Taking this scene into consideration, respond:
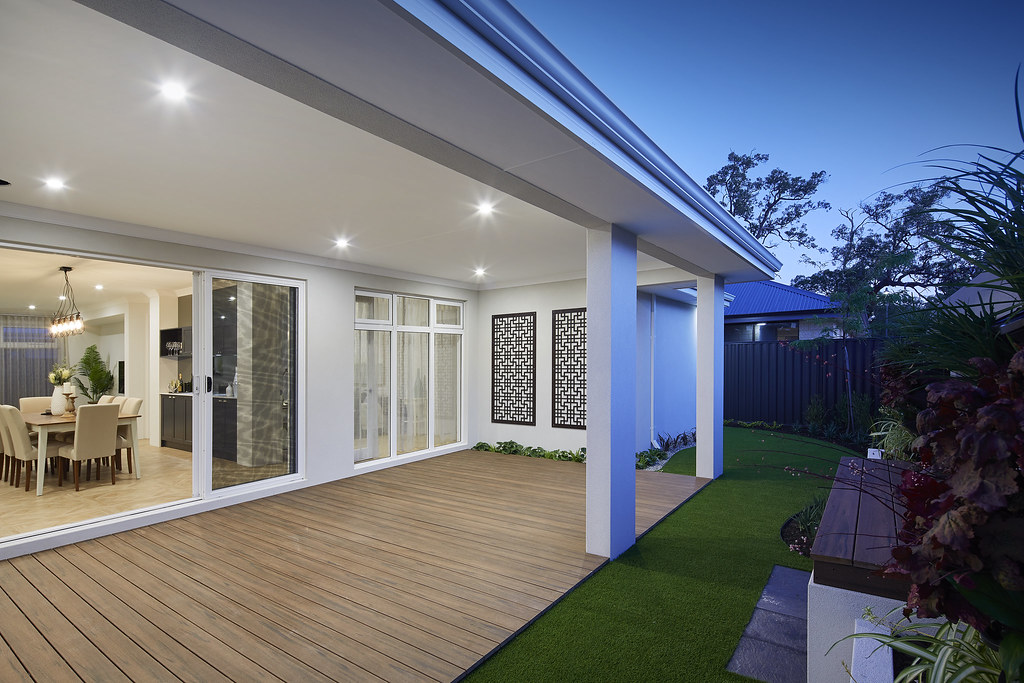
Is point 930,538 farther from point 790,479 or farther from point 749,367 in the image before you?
point 749,367

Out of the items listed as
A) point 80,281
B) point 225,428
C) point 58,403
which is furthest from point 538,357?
point 80,281

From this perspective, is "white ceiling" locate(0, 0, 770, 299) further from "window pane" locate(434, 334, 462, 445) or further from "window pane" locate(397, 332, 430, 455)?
"window pane" locate(434, 334, 462, 445)

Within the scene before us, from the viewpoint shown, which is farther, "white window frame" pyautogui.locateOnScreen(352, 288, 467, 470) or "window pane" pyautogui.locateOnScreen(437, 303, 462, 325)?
"window pane" pyautogui.locateOnScreen(437, 303, 462, 325)

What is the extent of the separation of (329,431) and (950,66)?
43.5 feet

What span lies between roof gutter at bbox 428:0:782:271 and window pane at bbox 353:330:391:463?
4.66 metres

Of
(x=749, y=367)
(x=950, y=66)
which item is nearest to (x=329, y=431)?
(x=749, y=367)

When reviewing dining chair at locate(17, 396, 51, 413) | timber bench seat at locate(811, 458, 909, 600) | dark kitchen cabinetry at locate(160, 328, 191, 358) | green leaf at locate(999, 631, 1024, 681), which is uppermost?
dark kitchen cabinetry at locate(160, 328, 191, 358)

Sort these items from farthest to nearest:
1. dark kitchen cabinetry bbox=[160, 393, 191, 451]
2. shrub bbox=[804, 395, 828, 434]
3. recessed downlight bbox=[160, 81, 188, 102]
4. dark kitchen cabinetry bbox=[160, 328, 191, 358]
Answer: shrub bbox=[804, 395, 828, 434], dark kitchen cabinetry bbox=[160, 328, 191, 358], dark kitchen cabinetry bbox=[160, 393, 191, 451], recessed downlight bbox=[160, 81, 188, 102]

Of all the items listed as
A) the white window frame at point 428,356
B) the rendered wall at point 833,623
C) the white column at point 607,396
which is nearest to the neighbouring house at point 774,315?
the white window frame at point 428,356

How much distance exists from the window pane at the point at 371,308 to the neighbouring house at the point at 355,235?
0.03m

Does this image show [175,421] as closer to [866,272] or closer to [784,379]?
[784,379]

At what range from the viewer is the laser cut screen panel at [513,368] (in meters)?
7.79

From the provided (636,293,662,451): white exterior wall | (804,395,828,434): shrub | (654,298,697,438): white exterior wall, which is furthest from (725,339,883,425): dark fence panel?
(636,293,662,451): white exterior wall

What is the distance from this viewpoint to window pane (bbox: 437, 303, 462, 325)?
7.93 m
